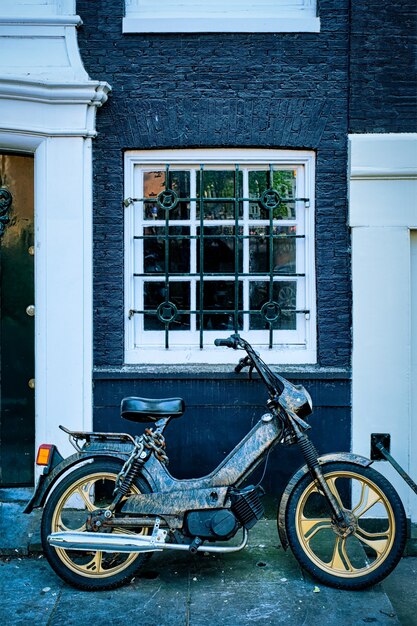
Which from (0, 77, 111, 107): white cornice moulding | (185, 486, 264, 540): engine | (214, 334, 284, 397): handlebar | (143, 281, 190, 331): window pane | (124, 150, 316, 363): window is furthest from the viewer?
(143, 281, 190, 331): window pane

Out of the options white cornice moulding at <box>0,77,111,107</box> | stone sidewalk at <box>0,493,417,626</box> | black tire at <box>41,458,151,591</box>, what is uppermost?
white cornice moulding at <box>0,77,111,107</box>

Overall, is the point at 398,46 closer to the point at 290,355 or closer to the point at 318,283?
the point at 318,283

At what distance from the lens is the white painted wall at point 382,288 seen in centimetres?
578

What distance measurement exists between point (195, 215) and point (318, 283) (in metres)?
1.10

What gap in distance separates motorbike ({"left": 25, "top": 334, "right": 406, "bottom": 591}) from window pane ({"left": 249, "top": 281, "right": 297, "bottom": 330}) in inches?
50.6

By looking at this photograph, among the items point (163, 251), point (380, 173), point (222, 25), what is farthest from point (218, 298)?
point (222, 25)

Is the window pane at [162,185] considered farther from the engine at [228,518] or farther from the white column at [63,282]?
the engine at [228,518]

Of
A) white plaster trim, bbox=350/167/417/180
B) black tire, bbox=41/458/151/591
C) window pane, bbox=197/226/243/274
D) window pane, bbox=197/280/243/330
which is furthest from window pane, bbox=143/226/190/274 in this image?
black tire, bbox=41/458/151/591

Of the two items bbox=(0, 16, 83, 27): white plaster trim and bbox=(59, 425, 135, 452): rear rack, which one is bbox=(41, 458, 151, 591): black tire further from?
bbox=(0, 16, 83, 27): white plaster trim

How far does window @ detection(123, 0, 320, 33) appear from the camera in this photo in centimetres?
588

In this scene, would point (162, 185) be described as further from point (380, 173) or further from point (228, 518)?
point (228, 518)

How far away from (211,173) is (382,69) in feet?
4.94

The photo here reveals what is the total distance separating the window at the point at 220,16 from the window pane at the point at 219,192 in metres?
1.08

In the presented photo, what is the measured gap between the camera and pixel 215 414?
19.2 ft
